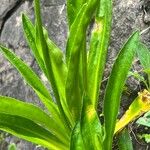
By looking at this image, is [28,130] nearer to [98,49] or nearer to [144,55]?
[98,49]

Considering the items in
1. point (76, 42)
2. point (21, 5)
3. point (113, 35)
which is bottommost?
point (76, 42)

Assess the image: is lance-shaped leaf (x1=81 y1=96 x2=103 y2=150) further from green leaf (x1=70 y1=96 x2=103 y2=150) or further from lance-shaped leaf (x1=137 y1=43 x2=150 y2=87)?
lance-shaped leaf (x1=137 y1=43 x2=150 y2=87)

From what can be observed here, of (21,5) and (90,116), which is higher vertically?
(21,5)

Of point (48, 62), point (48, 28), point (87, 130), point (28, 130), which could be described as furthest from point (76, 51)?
point (48, 28)

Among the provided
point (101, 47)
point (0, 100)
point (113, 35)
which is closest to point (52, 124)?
point (0, 100)

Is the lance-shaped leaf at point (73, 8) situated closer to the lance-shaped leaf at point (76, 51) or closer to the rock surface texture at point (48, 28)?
the lance-shaped leaf at point (76, 51)

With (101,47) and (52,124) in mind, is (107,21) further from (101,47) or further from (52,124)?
(52,124)

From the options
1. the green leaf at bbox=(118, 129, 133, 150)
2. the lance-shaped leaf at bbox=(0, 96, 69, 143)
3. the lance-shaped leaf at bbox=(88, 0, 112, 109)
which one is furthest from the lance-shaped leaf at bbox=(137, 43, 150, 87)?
the lance-shaped leaf at bbox=(0, 96, 69, 143)
